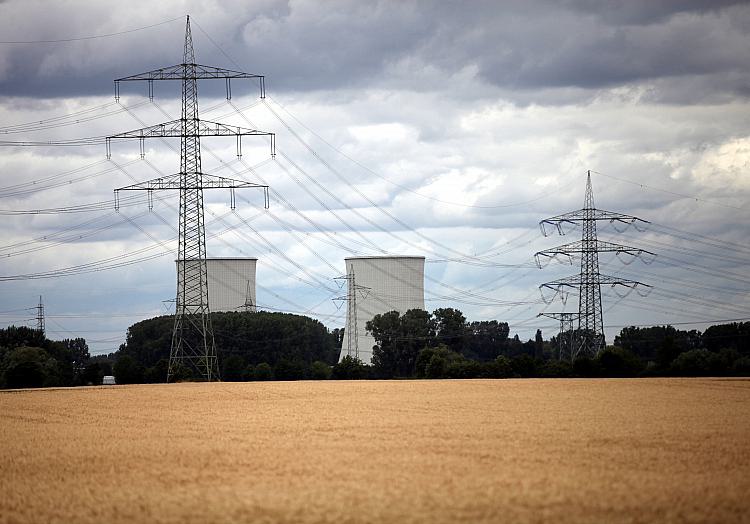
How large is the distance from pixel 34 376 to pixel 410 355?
44.7 meters

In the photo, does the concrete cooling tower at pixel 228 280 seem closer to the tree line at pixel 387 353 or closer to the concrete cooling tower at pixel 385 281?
the tree line at pixel 387 353

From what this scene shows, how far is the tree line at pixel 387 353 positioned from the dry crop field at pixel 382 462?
3387 centimetres

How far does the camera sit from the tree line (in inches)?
3199

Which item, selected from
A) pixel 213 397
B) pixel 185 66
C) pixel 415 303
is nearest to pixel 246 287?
pixel 415 303

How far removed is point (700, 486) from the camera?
2133 centimetres

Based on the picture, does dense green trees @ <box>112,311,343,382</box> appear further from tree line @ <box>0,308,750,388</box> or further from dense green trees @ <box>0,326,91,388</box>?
dense green trees @ <box>0,326,91,388</box>

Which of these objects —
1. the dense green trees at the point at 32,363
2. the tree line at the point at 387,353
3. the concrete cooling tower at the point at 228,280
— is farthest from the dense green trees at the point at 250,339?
the dense green trees at the point at 32,363

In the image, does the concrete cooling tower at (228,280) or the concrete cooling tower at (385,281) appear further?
the concrete cooling tower at (228,280)

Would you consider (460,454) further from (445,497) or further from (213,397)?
(213,397)

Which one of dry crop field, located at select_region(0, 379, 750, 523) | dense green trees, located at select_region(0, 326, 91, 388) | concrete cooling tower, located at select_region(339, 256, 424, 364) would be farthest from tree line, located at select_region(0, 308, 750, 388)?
dry crop field, located at select_region(0, 379, 750, 523)

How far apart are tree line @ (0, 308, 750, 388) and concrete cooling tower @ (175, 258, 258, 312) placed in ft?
20.3

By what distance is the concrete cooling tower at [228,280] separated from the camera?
106 meters

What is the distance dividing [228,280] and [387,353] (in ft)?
64.1

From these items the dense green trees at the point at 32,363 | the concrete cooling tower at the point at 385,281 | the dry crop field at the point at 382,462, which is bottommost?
the dry crop field at the point at 382,462
